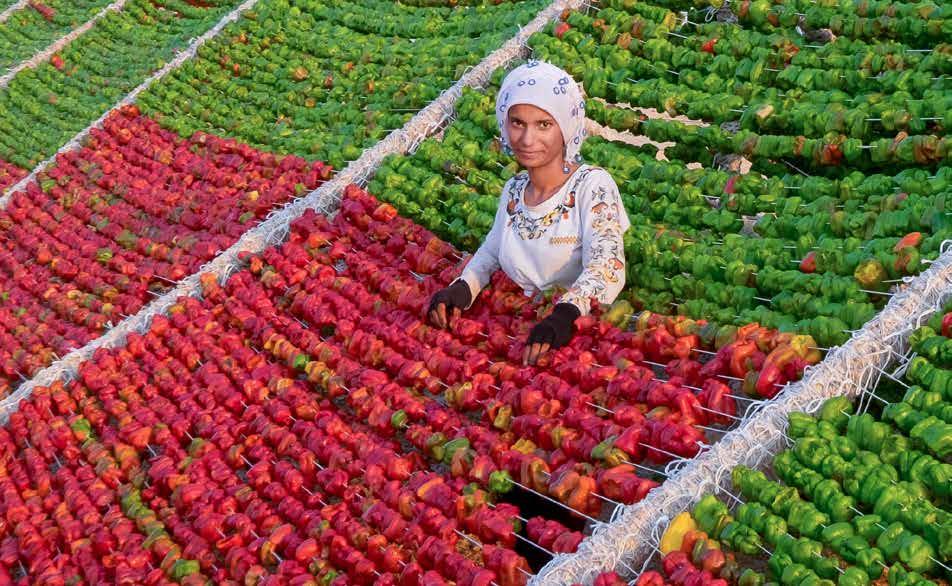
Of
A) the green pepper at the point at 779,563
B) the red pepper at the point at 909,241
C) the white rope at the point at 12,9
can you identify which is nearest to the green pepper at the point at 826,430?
the green pepper at the point at 779,563

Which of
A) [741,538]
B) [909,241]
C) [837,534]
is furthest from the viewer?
[909,241]

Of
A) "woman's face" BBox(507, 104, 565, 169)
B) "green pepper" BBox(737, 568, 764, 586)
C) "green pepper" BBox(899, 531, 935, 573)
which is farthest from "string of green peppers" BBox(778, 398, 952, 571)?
"woman's face" BBox(507, 104, 565, 169)

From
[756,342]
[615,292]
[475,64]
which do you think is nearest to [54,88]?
[475,64]

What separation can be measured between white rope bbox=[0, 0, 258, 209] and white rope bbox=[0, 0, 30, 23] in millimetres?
3405

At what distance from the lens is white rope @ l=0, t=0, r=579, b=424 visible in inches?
169

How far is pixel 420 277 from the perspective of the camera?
4023 mm

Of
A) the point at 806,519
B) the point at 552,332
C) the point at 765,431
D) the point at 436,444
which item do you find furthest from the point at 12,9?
the point at 806,519

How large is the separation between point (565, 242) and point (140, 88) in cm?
446

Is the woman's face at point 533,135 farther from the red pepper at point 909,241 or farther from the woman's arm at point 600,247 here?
the red pepper at point 909,241

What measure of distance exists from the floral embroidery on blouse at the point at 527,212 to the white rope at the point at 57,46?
19.6 ft

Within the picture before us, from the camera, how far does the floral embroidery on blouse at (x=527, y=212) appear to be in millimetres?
3275

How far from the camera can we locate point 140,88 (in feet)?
22.3

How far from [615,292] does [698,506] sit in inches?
37.0

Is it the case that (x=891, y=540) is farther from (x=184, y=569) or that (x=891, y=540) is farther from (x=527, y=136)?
(x=184, y=569)
